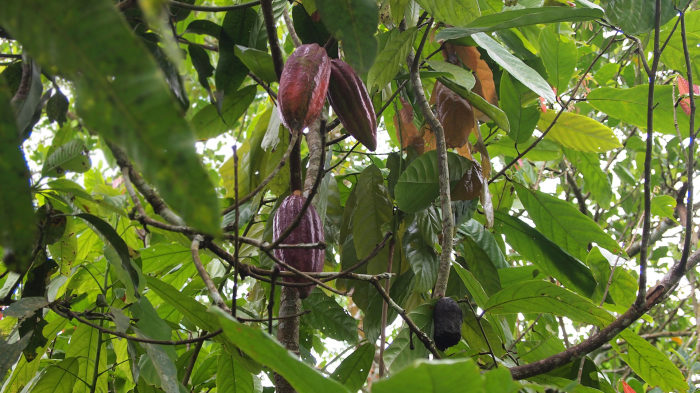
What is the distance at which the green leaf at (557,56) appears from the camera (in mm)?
1159

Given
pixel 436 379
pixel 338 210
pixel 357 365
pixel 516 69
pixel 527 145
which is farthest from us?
pixel 527 145

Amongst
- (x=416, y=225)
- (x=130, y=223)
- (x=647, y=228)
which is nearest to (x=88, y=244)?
(x=130, y=223)

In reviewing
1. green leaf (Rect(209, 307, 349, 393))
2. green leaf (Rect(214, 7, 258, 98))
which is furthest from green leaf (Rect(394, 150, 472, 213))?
green leaf (Rect(209, 307, 349, 393))

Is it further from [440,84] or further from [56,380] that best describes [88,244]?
[440,84]

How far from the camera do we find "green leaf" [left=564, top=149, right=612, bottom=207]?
158 centimetres

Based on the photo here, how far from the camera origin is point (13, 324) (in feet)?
3.41

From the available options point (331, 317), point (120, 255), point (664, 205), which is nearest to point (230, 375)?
point (331, 317)

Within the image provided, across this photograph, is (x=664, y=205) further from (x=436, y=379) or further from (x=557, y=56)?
(x=436, y=379)

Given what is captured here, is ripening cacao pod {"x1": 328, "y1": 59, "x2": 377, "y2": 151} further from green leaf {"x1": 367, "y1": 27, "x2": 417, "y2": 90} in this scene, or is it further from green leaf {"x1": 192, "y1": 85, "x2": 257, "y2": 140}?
green leaf {"x1": 192, "y1": 85, "x2": 257, "y2": 140}

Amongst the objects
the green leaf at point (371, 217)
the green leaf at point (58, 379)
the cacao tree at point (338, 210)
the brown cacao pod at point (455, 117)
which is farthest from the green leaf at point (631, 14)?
the green leaf at point (58, 379)

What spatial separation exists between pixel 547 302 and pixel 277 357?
553mm

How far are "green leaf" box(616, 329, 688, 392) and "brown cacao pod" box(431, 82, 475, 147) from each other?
426 mm

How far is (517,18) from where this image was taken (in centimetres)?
77

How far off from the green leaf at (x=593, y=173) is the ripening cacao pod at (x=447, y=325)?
0.90 metres
